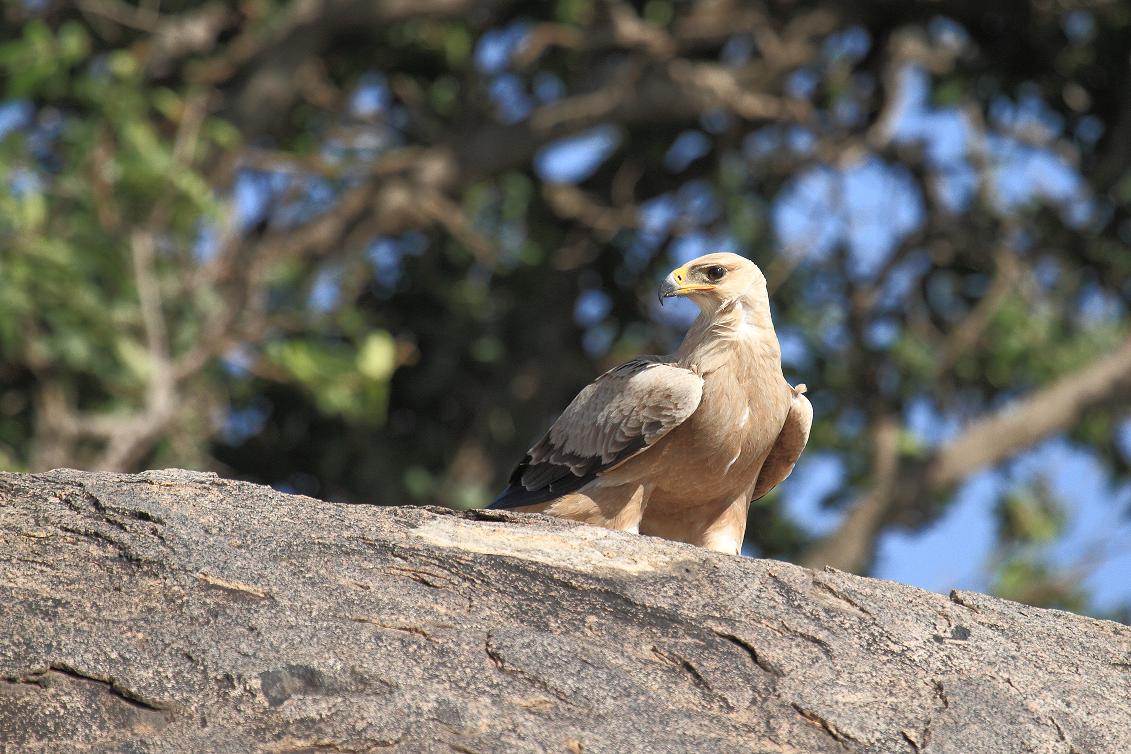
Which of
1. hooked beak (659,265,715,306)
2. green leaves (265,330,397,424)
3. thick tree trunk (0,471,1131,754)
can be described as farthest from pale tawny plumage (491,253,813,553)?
green leaves (265,330,397,424)

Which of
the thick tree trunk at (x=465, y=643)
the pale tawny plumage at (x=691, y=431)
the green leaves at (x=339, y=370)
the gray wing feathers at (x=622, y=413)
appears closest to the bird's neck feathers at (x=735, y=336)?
the pale tawny plumage at (x=691, y=431)

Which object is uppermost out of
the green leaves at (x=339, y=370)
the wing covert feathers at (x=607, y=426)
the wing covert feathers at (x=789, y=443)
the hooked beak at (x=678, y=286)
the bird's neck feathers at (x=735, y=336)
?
the green leaves at (x=339, y=370)

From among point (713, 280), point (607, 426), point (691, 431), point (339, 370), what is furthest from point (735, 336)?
point (339, 370)

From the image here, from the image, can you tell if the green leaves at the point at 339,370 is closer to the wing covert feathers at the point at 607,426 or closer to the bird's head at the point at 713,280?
the wing covert feathers at the point at 607,426

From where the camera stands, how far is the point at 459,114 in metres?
13.1

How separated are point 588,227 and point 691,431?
7762 mm

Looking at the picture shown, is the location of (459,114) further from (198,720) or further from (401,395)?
(198,720)

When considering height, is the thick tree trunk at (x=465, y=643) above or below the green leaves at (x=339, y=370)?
below

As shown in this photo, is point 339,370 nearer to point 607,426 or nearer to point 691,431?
point 607,426

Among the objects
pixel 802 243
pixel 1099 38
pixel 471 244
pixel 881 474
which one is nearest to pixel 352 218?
pixel 471 244

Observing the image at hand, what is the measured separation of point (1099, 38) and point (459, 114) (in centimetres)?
551

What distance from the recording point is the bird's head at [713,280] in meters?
6.29

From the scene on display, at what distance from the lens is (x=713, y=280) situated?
6.37 meters

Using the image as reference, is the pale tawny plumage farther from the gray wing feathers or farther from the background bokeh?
A: the background bokeh
